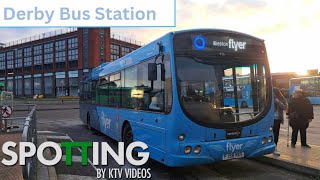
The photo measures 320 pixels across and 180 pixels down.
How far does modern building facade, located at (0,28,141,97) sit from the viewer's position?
84.6 meters

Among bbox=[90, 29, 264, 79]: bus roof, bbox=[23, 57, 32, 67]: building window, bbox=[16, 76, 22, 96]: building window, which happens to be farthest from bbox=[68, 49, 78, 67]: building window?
bbox=[90, 29, 264, 79]: bus roof

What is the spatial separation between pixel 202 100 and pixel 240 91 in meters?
0.93

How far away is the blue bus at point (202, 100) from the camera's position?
6.52 meters

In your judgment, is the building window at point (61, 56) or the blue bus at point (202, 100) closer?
the blue bus at point (202, 100)

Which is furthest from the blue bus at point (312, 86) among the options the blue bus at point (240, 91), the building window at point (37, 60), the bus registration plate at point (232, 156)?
the building window at point (37, 60)

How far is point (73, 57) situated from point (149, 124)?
84800mm

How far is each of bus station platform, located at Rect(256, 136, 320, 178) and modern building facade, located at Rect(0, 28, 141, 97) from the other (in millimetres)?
75707

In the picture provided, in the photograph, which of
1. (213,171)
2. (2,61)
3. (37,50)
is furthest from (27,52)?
(213,171)

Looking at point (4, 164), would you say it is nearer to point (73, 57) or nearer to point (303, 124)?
point (303, 124)

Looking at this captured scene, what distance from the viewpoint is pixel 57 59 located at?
3708 inches

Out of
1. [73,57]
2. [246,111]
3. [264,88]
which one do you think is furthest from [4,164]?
[73,57]

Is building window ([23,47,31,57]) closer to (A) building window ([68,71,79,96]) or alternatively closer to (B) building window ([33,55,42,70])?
(B) building window ([33,55,42,70])

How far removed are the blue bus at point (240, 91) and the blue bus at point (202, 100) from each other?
75 mm

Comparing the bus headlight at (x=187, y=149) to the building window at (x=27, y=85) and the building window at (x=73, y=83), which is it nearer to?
the building window at (x=73, y=83)
